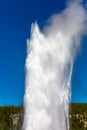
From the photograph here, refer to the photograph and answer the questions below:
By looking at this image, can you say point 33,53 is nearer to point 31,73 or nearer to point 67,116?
point 31,73

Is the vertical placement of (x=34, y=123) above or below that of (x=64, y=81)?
below

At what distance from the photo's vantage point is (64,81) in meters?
33.8

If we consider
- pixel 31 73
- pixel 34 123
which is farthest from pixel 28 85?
pixel 34 123

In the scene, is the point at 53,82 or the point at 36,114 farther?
the point at 53,82

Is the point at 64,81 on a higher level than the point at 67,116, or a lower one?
higher

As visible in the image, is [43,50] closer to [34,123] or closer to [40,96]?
[40,96]

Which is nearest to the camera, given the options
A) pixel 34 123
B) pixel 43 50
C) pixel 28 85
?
pixel 34 123

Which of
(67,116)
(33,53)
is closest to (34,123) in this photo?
(67,116)

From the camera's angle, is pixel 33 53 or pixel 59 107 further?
pixel 33 53

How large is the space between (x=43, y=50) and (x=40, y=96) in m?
4.57

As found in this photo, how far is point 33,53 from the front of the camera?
34688 mm

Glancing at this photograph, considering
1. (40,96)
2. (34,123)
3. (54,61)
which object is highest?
(54,61)

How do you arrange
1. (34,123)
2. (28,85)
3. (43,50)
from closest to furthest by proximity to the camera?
(34,123) → (28,85) → (43,50)

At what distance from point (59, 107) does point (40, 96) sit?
1578 millimetres
